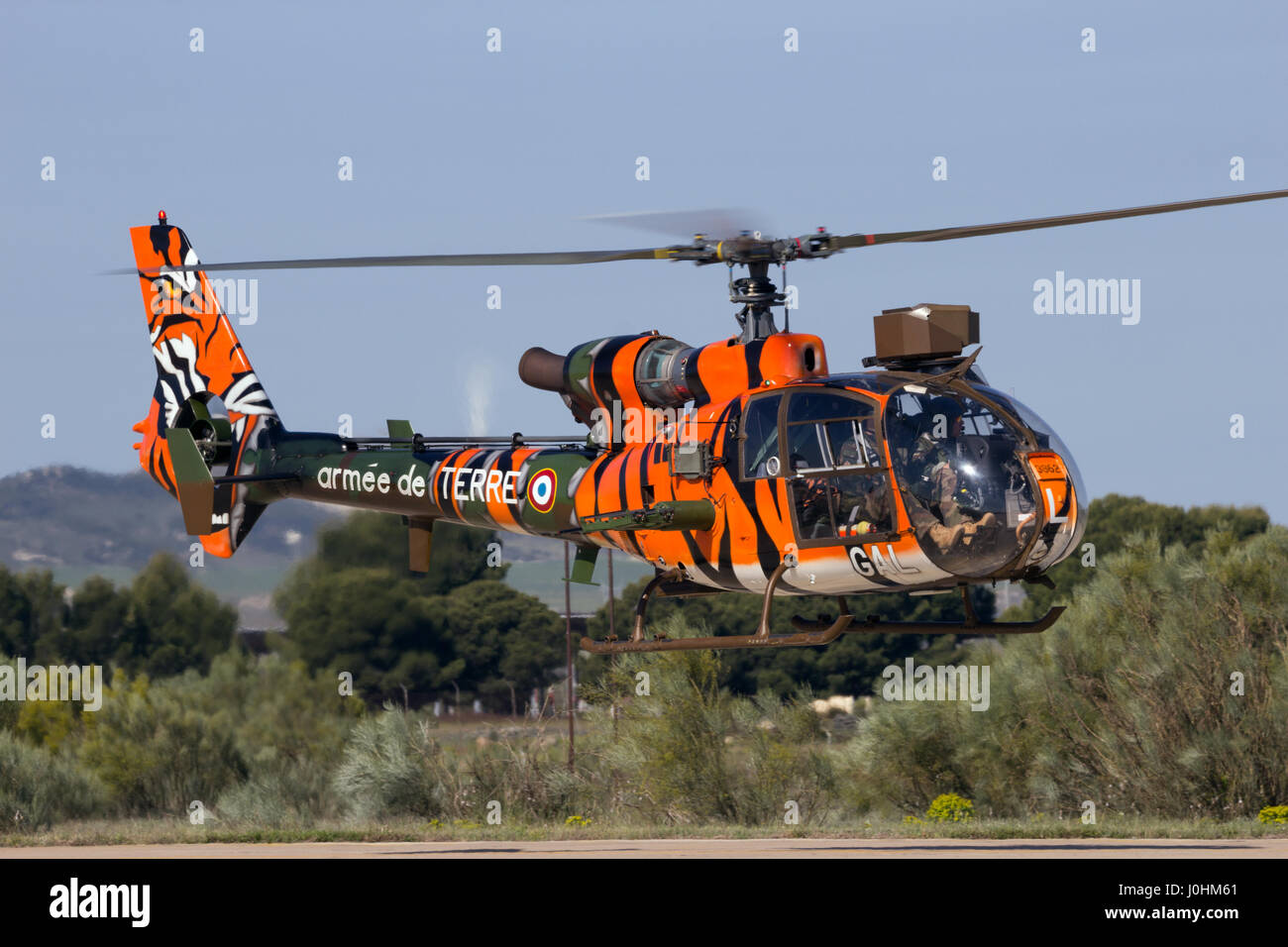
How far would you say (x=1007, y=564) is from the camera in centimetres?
1544

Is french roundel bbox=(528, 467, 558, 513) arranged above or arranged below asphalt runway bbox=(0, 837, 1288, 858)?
above

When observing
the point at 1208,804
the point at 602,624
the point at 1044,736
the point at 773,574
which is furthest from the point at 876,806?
the point at 602,624

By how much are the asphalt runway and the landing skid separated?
2.07 metres

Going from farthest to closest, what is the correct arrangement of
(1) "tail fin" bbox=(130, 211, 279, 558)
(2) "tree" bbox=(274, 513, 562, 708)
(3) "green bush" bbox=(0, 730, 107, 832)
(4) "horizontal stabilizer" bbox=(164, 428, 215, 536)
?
(2) "tree" bbox=(274, 513, 562, 708) → (3) "green bush" bbox=(0, 730, 107, 832) → (1) "tail fin" bbox=(130, 211, 279, 558) → (4) "horizontal stabilizer" bbox=(164, 428, 215, 536)

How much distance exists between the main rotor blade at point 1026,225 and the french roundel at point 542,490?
4072mm

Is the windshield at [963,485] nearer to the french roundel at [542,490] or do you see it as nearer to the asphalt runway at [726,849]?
the asphalt runway at [726,849]

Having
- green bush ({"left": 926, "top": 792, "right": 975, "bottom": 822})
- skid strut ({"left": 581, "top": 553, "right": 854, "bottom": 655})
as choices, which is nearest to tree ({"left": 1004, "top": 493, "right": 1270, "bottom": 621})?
green bush ({"left": 926, "top": 792, "right": 975, "bottom": 822})

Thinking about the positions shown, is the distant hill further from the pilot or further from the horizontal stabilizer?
the pilot

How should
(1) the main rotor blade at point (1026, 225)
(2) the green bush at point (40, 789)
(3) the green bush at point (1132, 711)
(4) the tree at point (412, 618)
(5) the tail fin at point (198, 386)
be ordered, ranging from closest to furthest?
(1) the main rotor blade at point (1026, 225), (5) the tail fin at point (198, 386), (3) the green bush at point (1132, 711), (2) the green bush at point (40, 789), (4) the tree at point (412, 618)

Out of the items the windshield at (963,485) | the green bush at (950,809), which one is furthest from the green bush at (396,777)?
the windshield at (963,485)

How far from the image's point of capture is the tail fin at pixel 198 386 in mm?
22453

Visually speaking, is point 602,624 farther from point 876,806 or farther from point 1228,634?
point 1228,634

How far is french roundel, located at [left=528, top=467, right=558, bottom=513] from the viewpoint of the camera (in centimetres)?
1906
